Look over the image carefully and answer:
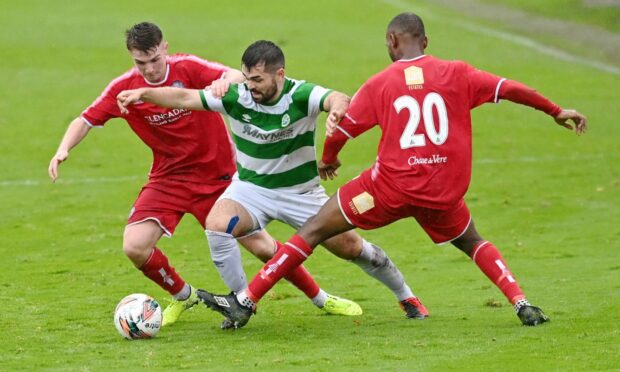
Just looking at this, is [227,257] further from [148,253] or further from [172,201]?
[172,201]

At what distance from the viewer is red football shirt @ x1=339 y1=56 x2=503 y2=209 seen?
29.3 ft

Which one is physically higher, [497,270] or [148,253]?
[148,253]

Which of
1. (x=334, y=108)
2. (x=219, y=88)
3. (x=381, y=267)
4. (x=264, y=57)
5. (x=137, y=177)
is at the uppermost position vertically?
(x=264, y=57)

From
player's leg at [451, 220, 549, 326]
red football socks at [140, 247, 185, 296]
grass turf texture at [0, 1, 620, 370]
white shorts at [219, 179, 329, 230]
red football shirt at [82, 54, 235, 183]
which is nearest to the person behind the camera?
grass turf texture at [0, 1, 620, 370]

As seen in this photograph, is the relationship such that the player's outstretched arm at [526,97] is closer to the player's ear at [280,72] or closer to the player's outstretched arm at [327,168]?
the player's outstretched arm at [327,168]

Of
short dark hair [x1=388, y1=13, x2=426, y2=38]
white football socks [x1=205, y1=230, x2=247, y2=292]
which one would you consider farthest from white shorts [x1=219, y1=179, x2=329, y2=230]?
short dark hair [x1=388, y1=13, x2=426, y2=38]

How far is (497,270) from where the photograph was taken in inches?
370

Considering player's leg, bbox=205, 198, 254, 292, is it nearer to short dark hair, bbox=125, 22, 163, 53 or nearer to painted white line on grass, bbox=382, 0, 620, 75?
short dark hair, bbox=125, 22, 163, 53

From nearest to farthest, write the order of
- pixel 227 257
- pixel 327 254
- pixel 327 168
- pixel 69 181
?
pixel 327 168 → pixel 227 257 → pixel 327 254 → pixel 69 181

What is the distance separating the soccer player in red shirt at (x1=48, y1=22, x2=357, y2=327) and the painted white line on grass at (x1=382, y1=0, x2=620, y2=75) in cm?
2101

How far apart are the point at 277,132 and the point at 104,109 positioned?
172cm

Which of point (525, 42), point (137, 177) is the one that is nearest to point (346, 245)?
point (137, 177)

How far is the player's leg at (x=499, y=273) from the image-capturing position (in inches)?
363

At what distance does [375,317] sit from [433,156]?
1.94 m
